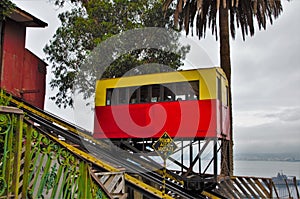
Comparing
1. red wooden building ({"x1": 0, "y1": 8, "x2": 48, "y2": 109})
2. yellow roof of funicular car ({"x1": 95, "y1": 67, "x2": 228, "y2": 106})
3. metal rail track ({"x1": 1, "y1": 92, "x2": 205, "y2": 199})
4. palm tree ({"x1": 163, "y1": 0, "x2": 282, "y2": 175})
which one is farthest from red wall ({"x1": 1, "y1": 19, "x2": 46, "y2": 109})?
palm tree ({"x1": 163, "y1": 0, "x2": 282, "y2": 175})

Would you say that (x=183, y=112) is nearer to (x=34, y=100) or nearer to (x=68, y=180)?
(x=68, y=180)

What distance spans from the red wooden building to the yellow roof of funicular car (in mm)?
2693

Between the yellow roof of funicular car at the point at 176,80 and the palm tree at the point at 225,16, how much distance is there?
3548 mm

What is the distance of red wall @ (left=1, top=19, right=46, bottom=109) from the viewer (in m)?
11.1

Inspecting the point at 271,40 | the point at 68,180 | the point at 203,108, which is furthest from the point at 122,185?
the point at 271,40

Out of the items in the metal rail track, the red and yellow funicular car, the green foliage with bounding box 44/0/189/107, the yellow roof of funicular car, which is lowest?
the metal rail track

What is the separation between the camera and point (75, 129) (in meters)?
10.6

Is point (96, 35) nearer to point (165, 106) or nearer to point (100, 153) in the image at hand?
point (165, 106)

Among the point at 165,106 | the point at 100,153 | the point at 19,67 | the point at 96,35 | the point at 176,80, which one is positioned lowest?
the point at 100,153

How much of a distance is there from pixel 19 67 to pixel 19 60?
0.24m

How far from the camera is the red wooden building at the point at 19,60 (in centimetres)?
1102

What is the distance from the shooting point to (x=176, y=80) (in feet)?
30.5

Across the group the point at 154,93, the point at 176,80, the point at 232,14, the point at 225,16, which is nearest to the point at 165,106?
the point at 154,93

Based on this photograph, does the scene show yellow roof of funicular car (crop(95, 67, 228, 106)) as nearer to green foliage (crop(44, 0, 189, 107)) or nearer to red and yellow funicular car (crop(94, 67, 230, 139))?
red and yellow funicular car (crop(94, 67, 230, 139))
